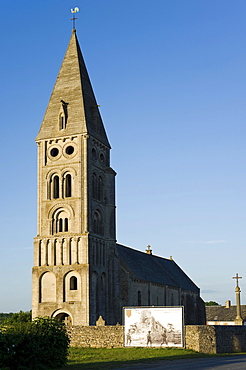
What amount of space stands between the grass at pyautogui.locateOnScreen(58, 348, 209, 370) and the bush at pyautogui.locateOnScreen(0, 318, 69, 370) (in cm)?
131

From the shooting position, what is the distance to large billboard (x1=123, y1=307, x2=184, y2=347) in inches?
1638

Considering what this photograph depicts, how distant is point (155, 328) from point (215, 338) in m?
4.91

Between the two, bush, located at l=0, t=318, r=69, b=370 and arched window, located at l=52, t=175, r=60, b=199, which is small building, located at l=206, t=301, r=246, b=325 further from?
bush, located at l=0, t=318, r=69, b=370

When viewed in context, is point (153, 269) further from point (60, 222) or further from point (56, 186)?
point (56, 186)

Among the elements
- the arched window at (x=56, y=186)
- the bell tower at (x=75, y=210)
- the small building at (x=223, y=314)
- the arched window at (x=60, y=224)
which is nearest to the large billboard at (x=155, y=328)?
the bell tower at (x=75, y=210)

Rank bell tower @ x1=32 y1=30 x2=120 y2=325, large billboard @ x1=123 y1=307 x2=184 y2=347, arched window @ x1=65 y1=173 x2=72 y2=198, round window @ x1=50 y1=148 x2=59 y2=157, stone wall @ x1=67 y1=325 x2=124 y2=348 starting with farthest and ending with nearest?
round window @ x1=50 y1=148 x2=59 y2=157, arched window @ x1=65 y1=173 x2=72 y2=198, bell tower @ x1=32 y1=30 x2=120 y2=325, stone wall @ x1=67 y1=325 x2=124 y2=348, large billboard @ x1=123 y1=307 x2=184 y2=347

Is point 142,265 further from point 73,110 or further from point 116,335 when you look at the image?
point 116,335

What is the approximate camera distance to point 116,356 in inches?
1462

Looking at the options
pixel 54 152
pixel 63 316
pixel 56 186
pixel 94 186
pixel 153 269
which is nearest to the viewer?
pixel 63 316

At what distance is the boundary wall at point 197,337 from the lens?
137ft

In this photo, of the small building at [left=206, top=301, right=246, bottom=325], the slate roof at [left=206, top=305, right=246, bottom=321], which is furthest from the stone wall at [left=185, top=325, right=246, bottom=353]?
the slate roof at [left=206, top=305, right=246, bottom=321]

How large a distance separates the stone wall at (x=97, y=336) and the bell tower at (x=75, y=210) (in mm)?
13191

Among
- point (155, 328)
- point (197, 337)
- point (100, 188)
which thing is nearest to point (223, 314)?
point (100, 188)

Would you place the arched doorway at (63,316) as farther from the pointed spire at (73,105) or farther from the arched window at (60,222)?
the pointed spire at (73,105)
